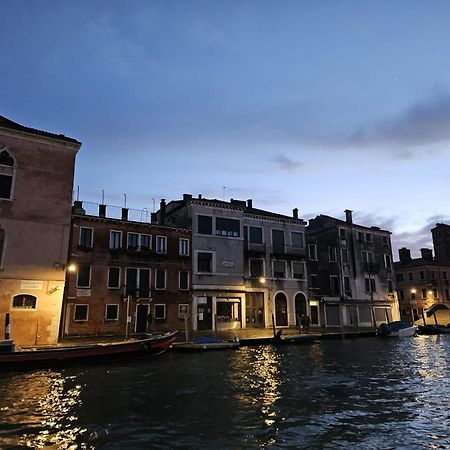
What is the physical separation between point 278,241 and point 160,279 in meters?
12.5

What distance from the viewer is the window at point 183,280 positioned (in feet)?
107

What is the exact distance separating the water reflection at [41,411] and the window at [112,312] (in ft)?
43.2

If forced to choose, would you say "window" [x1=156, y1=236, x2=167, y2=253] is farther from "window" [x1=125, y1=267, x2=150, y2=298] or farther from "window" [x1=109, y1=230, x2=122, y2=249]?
"window" [x1=109, y1=230, x2=122, y2=249]

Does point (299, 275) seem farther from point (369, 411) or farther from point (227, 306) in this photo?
point (369, 411)

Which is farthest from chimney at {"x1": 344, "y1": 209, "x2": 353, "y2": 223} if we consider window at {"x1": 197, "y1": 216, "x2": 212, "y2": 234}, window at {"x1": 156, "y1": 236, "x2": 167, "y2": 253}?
window at {"x1": 156, "y1": 236, "x2": 167, "y2": 253}

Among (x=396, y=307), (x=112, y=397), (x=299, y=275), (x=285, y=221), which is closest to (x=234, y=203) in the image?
(x=285, y=221)

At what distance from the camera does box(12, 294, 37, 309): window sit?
72.3 feet

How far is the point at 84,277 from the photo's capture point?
28922 mm

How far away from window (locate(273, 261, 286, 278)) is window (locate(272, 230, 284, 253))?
1137 millimetres

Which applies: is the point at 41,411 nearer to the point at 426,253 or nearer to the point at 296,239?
the point at 296,239

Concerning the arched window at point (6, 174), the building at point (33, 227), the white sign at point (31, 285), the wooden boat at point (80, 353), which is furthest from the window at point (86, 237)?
the wooden boat at point (80, 353)

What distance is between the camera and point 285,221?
39.8 m

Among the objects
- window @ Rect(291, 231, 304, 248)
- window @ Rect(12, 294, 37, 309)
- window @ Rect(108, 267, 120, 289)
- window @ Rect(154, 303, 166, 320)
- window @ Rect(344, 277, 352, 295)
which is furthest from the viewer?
window @ Rect(344, 277, 352, 295)

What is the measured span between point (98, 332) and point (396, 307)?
3424 cm
